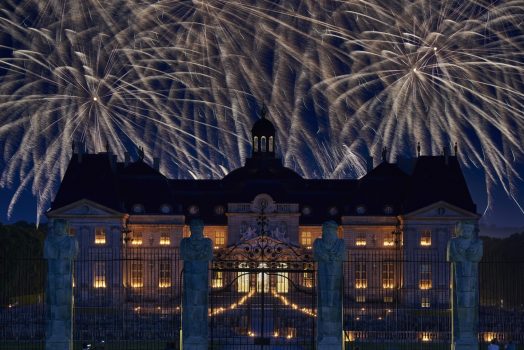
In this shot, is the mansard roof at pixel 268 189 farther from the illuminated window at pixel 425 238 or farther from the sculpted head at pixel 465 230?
the sculpted head at pixel 465 230

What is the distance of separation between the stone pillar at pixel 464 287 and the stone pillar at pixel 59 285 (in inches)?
479

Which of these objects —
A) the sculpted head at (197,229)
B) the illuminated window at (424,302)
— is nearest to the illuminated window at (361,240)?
the illuminated window at (424,302)

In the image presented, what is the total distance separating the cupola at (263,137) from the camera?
366 feet

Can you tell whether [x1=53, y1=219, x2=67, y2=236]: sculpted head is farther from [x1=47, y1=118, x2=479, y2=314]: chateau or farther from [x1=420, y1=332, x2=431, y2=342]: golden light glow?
[x1=47, y1=118, x2=479, y2=314]: chateau

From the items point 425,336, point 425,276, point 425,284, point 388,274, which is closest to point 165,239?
point 388,274

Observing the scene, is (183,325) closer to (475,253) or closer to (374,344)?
(475,253)

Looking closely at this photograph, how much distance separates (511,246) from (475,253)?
78.9 meters

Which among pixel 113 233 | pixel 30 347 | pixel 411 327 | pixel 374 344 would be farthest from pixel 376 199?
pixel 30 347

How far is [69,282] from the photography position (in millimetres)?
37969

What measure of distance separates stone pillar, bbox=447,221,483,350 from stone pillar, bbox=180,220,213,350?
7848 mm

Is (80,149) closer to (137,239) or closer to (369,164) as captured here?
(137,239)

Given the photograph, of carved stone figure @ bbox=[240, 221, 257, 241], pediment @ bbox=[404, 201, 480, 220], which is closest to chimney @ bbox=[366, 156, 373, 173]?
pediment @ bbox=[404, 201, 480, 220]

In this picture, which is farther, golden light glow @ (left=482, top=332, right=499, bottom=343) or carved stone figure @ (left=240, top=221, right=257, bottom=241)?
carved stone figure @ (left=240, top=221, right=257, bottom=241)

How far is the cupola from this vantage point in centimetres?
11156
